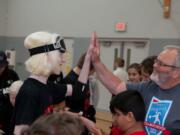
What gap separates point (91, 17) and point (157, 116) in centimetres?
772

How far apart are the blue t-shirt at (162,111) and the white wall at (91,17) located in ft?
18.2

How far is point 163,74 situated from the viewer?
2.96 meters

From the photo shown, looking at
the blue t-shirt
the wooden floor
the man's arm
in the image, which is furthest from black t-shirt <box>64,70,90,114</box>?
the wooden floor

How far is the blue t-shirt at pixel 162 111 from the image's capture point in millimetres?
2746

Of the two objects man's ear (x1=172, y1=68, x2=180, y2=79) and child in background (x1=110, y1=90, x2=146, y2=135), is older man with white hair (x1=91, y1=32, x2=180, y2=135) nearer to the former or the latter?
man's ear (x1=172, y1=68, x2=180, y2=79)

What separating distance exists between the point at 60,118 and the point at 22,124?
1195 mm

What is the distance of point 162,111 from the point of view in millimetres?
2822

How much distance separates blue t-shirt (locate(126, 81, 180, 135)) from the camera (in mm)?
2746

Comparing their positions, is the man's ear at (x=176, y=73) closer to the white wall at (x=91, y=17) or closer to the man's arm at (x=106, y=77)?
the man's arm at (x=106, y=77)

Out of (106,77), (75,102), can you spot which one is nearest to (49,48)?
(106,77)

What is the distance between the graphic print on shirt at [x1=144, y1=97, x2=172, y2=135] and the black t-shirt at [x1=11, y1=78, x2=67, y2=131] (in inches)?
32.5

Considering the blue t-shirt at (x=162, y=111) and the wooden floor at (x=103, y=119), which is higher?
the blue t-shirt at (x=162, y=111)

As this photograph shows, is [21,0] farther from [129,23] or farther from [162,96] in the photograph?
[162,96]

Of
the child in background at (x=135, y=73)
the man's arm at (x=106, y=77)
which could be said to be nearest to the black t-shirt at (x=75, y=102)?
the child in background at (x=135, y=73)
